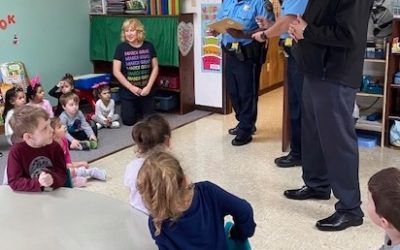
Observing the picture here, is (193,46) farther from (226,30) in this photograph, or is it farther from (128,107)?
(226,30)

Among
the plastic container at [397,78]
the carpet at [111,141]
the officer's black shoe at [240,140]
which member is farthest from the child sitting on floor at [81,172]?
the plastic container at [397,78]

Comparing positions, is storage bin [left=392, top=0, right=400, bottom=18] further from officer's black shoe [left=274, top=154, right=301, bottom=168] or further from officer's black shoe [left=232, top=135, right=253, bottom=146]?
officer's black shoe [left=232, top=135, right=253, bottom=146]

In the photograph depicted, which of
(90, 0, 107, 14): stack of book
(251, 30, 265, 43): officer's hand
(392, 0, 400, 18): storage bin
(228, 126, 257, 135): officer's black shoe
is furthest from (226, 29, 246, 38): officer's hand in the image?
(90, 0, 107, 14): stack of book

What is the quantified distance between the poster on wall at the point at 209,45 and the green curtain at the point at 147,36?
26 cm

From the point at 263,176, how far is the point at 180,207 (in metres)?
1.99

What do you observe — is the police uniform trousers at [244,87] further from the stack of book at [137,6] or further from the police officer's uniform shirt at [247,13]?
the stack of book at [137,6]

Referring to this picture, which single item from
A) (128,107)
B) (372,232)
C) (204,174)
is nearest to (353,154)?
(372,232)

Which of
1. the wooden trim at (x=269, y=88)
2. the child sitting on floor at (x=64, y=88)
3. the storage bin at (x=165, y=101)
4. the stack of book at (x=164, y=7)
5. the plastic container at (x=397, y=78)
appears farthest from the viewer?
the wooden trim at (x=269, y=88)

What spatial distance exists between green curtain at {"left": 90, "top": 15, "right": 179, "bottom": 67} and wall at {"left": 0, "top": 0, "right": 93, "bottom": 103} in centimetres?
14

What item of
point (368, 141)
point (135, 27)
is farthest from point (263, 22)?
point (135, 27)

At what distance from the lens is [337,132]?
255cm

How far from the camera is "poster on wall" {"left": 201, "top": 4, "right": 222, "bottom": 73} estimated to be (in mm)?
4855

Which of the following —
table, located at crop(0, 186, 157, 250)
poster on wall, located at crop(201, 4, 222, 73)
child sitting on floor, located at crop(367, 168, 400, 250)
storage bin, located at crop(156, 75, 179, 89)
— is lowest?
table, located at crop(0, 186, 157, 250)

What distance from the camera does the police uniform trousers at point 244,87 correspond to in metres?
4.04
